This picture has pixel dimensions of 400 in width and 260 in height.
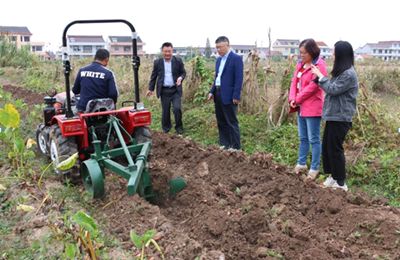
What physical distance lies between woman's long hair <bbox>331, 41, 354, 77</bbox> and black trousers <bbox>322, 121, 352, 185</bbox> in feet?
1.97

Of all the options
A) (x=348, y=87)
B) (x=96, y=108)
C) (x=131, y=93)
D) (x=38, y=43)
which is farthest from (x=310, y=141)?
(x=38, y=43)

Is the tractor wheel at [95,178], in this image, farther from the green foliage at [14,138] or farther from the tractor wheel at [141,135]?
the green foliage at [14,138]

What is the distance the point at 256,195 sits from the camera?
444 cm

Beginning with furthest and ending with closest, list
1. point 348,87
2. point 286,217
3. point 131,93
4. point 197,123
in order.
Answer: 1. point 131,93
2. point 197,123
3. point 348,87
4. point 286,217

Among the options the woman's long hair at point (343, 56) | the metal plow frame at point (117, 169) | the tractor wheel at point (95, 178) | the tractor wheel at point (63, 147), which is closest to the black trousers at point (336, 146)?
the woman's long hair at point (343, 56)

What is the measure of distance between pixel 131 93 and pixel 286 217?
876cm

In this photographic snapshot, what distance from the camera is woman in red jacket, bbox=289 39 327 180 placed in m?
5.26

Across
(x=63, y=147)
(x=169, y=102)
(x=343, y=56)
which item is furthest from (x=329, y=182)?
(x=169, y=102)

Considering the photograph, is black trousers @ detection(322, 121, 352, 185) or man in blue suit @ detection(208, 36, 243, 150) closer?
black trousers @ detection(322, 121, 352, 185)

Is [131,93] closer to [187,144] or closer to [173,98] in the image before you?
[173,98]

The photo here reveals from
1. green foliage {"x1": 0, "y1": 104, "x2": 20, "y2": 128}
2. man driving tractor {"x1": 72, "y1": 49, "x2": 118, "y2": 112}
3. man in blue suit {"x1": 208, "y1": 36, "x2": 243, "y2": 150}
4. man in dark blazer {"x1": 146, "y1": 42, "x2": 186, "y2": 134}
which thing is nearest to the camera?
green foliage {"x1": 0, "y1": 104, "x2": 20, "y2": 128}

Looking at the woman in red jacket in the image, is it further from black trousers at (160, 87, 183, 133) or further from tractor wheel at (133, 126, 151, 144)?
black trousers at (160, 87, 183, 133)

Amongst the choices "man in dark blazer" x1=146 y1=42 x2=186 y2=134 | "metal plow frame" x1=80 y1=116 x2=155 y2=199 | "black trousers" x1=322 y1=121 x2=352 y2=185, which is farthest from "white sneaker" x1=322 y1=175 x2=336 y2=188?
"man in dark blazer" x1=146 y1=42 x2=186 y2=134

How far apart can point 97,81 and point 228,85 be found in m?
2.12
